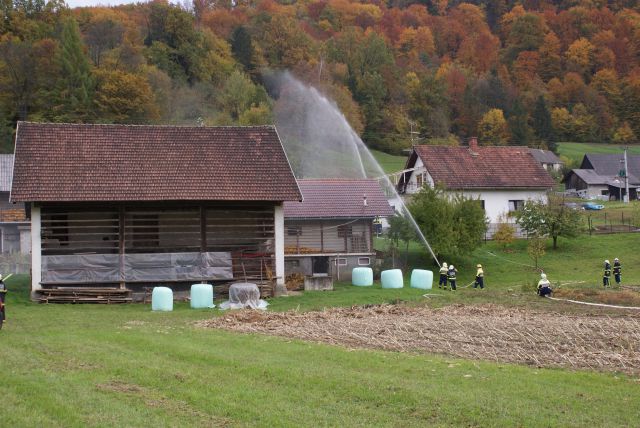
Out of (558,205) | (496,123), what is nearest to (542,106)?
(496,123)

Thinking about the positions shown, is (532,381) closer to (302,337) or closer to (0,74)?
(302,337)

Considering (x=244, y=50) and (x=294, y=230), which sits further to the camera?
(x=244, y=50)

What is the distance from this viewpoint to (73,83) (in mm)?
82125

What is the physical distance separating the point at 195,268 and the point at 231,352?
17.0m

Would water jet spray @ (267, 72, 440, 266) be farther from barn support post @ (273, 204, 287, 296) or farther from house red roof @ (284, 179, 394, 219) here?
barn support post @ (273, 204, 287, 296)

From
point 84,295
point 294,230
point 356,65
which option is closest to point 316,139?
Result: point 356,65

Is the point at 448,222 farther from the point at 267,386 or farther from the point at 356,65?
the point at 356,65

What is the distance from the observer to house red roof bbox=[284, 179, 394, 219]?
44.4m

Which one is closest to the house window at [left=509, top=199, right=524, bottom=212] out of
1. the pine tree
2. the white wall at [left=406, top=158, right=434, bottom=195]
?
the white wall at [left=406, top=158, right=434, bottom=195]

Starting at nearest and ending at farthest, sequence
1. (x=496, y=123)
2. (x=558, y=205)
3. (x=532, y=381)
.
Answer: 1. (x=532, y=381)
2. (x=558, y=205)
3. (x=496, y=123)

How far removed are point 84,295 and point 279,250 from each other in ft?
27.1

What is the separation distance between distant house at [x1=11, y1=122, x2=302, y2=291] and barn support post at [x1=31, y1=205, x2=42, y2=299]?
4 cm

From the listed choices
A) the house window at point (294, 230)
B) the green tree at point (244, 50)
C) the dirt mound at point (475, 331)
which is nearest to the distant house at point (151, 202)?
the house window at point (294, 230)

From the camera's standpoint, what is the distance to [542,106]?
120938 mm
